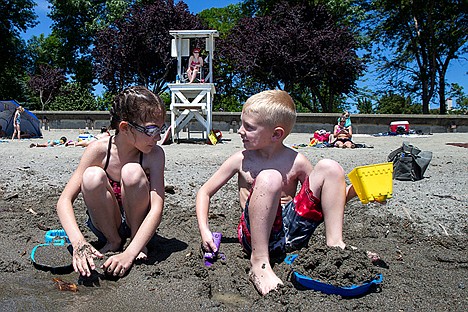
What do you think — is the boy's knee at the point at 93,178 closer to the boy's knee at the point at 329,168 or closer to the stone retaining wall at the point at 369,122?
the boy's knee at the point at 329,168

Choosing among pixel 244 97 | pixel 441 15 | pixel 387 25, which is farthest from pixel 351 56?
pixel 244 97

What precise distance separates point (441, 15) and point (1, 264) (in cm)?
2553

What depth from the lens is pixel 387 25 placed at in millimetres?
24938

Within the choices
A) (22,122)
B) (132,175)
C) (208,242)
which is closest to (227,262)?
(208,242)

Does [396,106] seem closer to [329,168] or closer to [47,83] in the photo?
[47,83]

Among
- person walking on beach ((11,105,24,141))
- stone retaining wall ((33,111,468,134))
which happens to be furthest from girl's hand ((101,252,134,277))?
stone retaining wall ((33,111,468,134))

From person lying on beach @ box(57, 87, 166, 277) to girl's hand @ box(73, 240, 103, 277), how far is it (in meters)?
0.01

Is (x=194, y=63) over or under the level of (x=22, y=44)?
under

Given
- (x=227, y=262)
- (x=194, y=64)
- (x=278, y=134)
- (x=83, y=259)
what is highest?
(x=194, y=64)

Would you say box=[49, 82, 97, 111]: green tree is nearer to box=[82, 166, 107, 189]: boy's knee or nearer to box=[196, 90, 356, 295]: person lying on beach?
box=[82, 166, 107, 189]: boy's knee

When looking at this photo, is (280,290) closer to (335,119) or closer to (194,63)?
(194,63)

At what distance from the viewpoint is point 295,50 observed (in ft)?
74.3

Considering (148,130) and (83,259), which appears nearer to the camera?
(83,259)

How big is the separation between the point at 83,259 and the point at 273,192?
94cm
